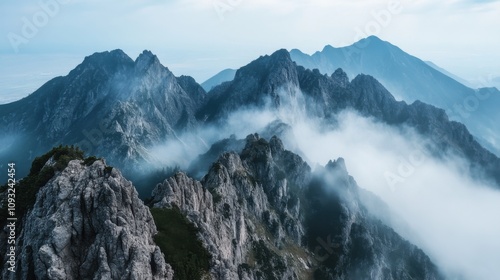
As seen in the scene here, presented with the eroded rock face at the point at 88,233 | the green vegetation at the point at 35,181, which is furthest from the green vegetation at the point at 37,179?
the eroded rock face at the point at 88,233

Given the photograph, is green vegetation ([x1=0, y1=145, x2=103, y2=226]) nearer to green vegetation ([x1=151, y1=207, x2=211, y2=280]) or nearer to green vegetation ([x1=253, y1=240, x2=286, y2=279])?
green vegetation ([x1=151, y1=207, x2=211, y2=280])

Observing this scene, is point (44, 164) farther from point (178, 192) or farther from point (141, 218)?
point (178, 192)

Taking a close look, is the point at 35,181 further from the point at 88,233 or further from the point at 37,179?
the point at 88,233

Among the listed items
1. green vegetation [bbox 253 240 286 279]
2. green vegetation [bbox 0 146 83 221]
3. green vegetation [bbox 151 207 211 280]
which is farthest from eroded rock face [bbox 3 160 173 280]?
green vegetation [bbox 253 240 286 279]

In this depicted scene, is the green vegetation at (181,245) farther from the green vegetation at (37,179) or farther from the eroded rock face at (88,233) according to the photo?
the green vegetation at (37,179)

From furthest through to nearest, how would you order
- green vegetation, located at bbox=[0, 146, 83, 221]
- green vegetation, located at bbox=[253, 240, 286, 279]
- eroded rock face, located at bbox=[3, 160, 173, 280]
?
green vegetation, located at bbox=[253, 240, 286, 279], green vegetation, located at bbox=[0, 146, 83, 221], eroded rock face, located at bbox=[3, 160, 173, 280]

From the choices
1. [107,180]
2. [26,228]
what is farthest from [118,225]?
[26,228]

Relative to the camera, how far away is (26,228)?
242 feet

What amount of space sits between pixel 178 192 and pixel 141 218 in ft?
155

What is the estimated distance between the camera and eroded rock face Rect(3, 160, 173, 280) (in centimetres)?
6706

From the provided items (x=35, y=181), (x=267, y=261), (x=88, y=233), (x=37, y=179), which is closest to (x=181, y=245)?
(x=88, y=233)

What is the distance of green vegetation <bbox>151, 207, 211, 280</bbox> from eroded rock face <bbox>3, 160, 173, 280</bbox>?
357 cm

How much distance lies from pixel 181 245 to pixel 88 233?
22.4m

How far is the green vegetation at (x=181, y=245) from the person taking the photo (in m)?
82.4
